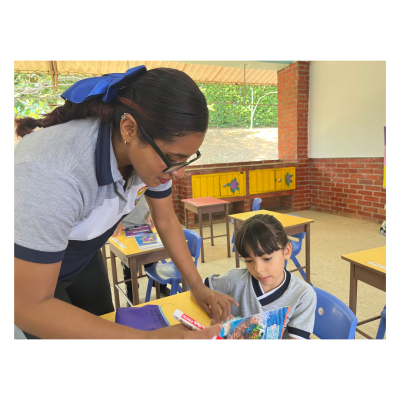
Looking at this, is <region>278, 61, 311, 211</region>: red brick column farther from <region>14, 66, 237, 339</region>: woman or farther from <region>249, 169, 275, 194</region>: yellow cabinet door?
<region>14, 66, 237, 339</region>: woman

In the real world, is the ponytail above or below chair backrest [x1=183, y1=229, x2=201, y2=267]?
above

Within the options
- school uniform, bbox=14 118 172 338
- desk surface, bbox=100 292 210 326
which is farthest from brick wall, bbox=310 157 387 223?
school uniform, bbox=14 118 172 338

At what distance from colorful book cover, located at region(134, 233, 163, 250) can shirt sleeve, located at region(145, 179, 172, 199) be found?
2.79 feet

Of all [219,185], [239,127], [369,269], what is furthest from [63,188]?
[239,127]

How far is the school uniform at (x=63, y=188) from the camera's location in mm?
453

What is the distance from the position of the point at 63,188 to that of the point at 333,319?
0.99m

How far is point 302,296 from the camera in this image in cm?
103

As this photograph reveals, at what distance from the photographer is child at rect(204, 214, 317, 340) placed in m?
1.00

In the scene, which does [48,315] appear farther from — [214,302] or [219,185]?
[219,185]

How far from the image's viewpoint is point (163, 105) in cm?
57

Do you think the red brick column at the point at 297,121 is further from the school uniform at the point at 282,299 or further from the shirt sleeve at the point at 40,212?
the shirt sleeve at the point at 40,212

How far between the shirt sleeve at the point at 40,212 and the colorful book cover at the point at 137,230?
160cm

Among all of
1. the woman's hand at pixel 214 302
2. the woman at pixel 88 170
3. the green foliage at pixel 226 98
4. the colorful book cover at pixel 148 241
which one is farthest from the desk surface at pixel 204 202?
the woman at pixel 88 170
